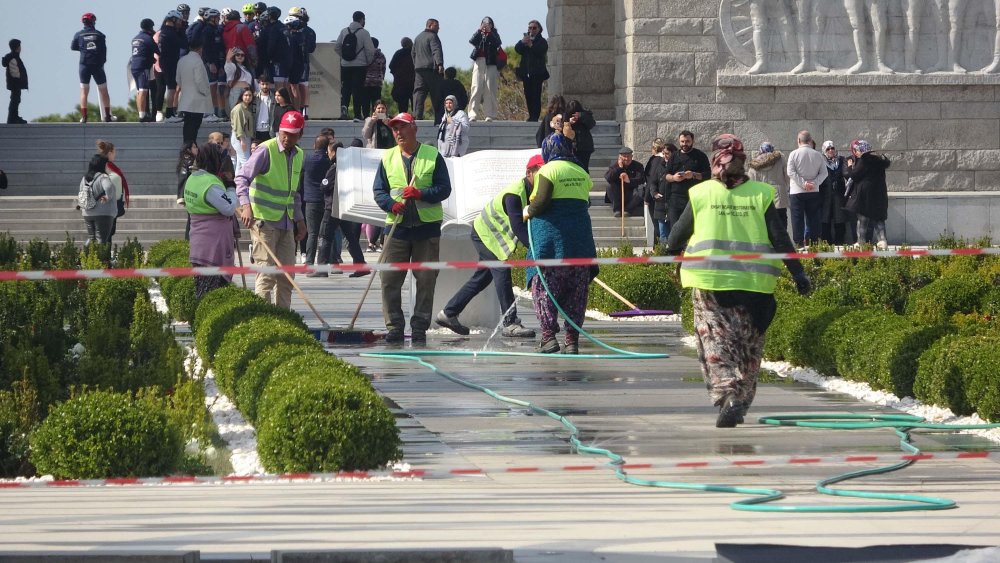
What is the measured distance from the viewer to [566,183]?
503 inches

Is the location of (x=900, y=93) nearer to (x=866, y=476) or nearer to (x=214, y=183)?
(x=214, y=183)

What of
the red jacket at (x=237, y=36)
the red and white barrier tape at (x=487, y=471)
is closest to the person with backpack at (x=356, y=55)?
the red jacket at (x=237, y=36)

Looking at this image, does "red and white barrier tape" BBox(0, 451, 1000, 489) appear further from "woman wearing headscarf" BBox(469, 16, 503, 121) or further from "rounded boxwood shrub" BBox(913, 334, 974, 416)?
"woman wearing headscarf" BBox(469, 16, 503, 121)

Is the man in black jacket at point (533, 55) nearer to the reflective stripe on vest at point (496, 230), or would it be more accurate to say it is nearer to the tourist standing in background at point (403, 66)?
the tourist standing in background at point (403, 66)

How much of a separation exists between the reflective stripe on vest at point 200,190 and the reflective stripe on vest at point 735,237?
550 cm

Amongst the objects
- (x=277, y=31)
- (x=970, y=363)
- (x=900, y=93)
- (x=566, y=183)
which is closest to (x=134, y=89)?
(x=277, y=31)

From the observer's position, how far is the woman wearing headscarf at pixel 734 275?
30.9 ft

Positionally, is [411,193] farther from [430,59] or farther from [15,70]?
[15,70]

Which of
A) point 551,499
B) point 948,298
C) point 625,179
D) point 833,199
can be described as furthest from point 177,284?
point 833,199

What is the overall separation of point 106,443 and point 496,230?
20.1 ft

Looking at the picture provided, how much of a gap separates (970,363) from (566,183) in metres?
4.03

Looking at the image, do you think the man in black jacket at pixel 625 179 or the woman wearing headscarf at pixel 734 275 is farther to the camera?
the man in black jacket at pixel 625 179

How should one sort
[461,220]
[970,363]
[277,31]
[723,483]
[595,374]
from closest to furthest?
[723,483] → [970,363] → [595,374] → [461,220] → [277,31]

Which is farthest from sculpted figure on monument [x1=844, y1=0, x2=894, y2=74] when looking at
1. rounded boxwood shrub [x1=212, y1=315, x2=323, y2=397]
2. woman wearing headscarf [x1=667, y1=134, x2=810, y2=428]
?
woman wearing headscarf [x1=667, y1=134, x2=810, y2=428]
